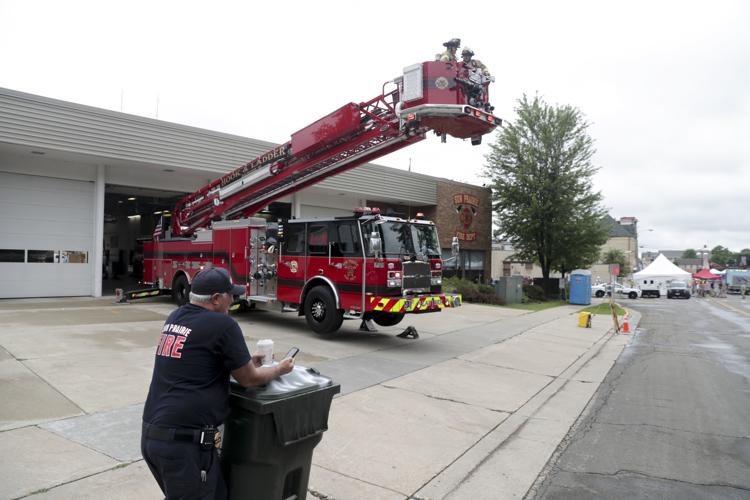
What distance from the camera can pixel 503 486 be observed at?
4.10 m

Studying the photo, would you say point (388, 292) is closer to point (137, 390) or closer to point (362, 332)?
point (362, 332)

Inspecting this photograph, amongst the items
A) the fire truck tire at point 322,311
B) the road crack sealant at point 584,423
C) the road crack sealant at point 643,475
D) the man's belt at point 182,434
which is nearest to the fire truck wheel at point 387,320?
the fire truck tire at point 322,311

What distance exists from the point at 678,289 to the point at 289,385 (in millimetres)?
46596

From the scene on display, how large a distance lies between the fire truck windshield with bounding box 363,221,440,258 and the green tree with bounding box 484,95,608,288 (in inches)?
778

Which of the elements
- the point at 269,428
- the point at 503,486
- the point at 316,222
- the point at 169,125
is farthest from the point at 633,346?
the point at 169,125

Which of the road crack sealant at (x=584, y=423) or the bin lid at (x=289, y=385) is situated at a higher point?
the bin lid at (x=289, y=385)

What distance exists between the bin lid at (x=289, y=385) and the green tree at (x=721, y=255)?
189m

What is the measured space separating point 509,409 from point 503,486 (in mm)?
2282

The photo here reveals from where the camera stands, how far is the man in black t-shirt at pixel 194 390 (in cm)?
230

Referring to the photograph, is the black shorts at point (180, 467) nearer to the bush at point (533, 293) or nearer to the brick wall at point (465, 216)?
the brick wall at point (465, 216)

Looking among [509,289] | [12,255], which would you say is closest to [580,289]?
[509,289]

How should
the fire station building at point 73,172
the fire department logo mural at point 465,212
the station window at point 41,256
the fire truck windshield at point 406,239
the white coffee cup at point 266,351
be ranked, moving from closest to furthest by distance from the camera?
the white coffee cup at point 266,351 → the fire truck windshield at point 406,239 → the fire station building at point 73,172 → the station window at point 41,256 → the fire department logo mural at point 465,212

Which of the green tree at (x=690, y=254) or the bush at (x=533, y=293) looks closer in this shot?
the bush at (x=533, y=293)

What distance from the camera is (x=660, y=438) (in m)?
5.36
